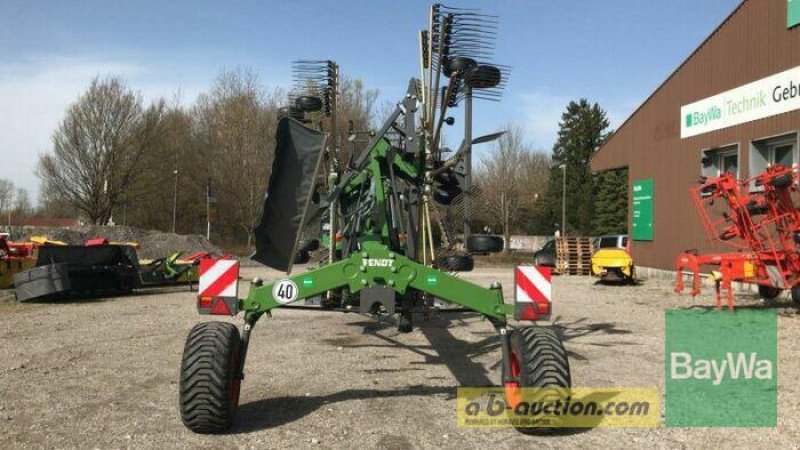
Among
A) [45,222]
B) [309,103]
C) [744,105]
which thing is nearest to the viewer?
[309,103]

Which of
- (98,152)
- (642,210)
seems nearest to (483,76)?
(642,210)

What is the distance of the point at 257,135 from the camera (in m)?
40.2

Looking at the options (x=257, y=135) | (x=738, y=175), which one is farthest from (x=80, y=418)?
(x=257, y=135)

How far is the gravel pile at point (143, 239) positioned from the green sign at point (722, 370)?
76.3ft

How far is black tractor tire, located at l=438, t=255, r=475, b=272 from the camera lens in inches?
285

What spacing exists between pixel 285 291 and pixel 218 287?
1.82 ft

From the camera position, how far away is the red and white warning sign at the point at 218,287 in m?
5.14

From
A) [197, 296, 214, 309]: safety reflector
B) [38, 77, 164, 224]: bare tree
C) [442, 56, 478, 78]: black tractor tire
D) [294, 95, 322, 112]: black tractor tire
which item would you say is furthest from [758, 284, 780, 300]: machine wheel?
[38, 77, 164, 224]: bare tree

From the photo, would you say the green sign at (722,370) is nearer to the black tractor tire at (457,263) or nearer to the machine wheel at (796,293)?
the machine wheel at (796,293)

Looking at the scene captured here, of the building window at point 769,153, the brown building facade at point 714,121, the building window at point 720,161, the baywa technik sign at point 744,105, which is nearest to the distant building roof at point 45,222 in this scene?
the brown building facade at point 714,121

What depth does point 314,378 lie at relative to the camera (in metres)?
6.54

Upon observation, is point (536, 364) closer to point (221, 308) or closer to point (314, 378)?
point (221, 308)

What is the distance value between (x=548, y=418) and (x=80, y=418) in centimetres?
347

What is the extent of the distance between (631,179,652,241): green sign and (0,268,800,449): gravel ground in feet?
30.7
